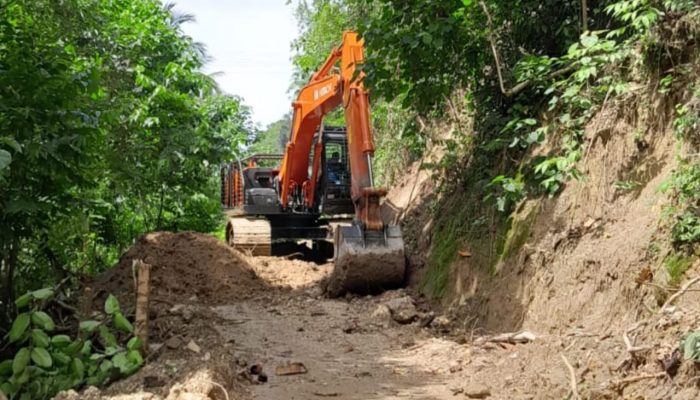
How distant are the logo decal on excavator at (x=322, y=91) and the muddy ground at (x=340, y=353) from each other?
319 centimetres

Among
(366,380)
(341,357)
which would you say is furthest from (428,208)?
(366,380)

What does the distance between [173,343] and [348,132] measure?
460cm

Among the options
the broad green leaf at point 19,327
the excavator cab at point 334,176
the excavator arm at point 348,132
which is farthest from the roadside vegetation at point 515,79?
the broad green leaf at point 19,327

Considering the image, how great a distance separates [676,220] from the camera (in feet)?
16.5

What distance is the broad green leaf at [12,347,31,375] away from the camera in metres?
4.93

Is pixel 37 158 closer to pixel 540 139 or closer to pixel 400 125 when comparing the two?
pixel 540 139

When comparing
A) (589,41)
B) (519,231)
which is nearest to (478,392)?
(519,231)

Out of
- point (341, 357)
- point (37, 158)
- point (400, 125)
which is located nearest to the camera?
point (37, 158)

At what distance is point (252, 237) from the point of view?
1232 centimetres

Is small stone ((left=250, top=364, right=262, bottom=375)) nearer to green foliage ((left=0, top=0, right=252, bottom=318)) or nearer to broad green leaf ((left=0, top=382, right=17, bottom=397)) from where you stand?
broad green leaf ((left=0, top=382, right=17, bottom=397))

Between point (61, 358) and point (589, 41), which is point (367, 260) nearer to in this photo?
point (589, 41)

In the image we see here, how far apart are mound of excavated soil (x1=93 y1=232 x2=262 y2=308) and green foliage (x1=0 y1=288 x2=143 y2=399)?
3.24m

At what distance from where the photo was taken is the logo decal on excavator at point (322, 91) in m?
10.8

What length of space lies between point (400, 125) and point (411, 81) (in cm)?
577
